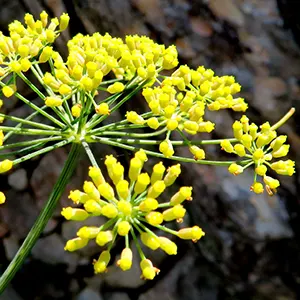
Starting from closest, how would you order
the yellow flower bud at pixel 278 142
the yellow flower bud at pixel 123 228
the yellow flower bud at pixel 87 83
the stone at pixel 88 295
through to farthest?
the yellow flower bud at pixel 123 228 < the yellow flower bud at pixel 87 83 < the yellow flower bud at pixel 278 142 < the stone at pixel 88 295

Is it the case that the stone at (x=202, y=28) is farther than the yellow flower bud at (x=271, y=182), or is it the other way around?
the stone at (x=202, y=28)

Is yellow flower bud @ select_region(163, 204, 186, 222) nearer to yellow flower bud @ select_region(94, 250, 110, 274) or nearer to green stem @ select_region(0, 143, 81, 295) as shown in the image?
yellow flower bud @ select_region(94, 250, 110, 274)

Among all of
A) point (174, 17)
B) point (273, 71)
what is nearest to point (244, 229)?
point (273, 71)

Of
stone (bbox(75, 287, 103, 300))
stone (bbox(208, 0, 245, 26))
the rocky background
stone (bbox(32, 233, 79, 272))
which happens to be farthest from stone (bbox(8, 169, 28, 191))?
stone (bbox(208, 0, 245, 26))

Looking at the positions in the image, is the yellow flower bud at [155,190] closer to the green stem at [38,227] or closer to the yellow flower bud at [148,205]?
the yellow flower bud at [148,205]

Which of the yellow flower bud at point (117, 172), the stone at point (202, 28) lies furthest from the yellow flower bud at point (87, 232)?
the stone at point (202, 28)

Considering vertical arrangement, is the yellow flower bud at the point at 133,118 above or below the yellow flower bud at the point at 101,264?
above

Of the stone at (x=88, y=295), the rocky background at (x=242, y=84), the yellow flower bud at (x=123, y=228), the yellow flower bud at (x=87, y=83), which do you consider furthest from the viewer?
the stone at (x=88, y=295)

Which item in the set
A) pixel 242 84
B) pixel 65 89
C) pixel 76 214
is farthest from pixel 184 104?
pixel 242 84

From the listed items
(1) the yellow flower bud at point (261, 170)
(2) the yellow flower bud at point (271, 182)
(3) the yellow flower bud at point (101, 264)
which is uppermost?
(3) the yellow flower bud at point (101, 264)
